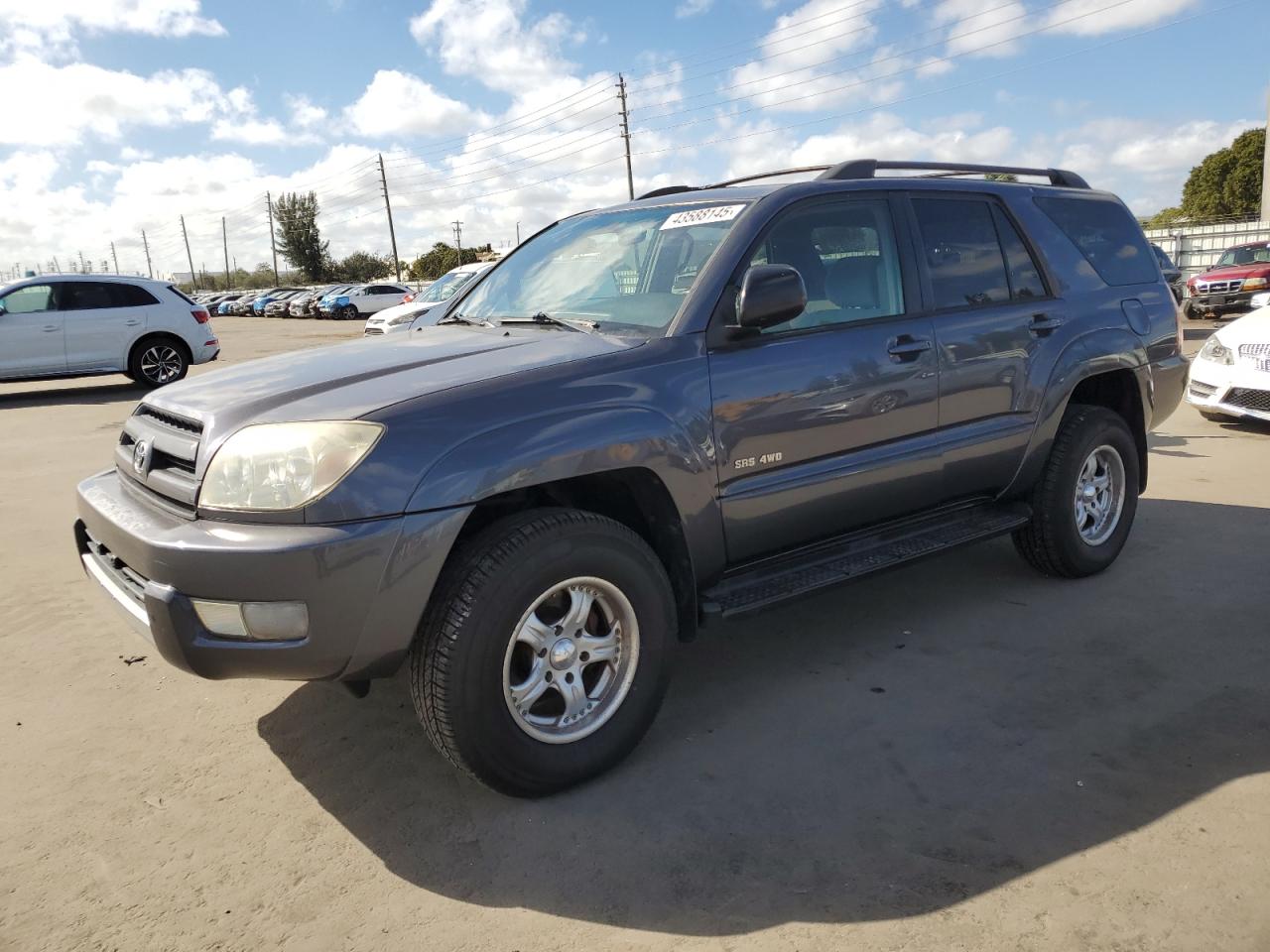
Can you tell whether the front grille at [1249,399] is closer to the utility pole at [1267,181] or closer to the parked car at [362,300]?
the parked car at [362,300]

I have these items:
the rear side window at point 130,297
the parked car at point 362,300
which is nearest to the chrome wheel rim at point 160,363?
the rear side window at point 130,297

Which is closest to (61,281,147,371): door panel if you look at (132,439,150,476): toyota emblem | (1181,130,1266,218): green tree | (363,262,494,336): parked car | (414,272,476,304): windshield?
(363,262,494,336): parked car

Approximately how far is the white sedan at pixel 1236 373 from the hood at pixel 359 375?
675cm

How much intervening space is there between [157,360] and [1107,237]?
44.0ft

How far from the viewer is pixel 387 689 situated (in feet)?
12.2

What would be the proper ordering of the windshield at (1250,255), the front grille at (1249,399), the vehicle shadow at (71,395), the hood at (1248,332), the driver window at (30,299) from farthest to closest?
the windshield at (1250,255)
the driver window at (30,299)
the vehicle shadow at (71,395)
the hood at (1248,332)
the front grille at (1249,399)

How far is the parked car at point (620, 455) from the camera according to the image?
2.55 m

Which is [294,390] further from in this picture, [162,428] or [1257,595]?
[1257,595]

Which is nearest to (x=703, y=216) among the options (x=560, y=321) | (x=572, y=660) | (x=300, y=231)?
(x=560, y=321)

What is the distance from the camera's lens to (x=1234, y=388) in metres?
7.84

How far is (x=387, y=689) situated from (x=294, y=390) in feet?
4.46

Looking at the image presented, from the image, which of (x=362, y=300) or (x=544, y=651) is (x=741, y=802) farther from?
(x=362, y=300)

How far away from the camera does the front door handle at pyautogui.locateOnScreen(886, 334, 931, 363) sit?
366 centimetres

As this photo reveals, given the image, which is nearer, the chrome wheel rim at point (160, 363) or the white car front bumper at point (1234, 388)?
the white car front bumper at point (1234, 388)
